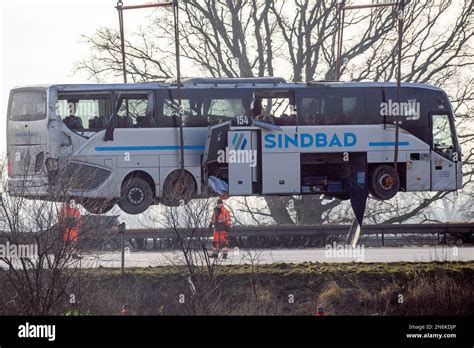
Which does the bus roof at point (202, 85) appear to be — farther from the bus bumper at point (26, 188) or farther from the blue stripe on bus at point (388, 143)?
the bus bumper at point (26, 188)

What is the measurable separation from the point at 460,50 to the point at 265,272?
17.6 meters

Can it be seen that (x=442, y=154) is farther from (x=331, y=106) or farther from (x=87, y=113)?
(x=87, y=113)

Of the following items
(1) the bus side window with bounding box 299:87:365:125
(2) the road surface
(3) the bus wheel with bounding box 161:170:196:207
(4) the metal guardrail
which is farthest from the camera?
(4) the metal guardrail

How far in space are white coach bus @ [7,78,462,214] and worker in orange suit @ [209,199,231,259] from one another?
49.3 inches

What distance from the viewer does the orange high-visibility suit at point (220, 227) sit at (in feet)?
84.4

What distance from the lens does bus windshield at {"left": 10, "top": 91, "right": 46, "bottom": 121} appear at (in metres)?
28.7

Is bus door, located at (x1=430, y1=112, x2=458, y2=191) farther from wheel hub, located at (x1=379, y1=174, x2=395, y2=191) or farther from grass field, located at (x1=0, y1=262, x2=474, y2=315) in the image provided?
grass field, located at (x1=0, y1=262, x2=474, y2=315)

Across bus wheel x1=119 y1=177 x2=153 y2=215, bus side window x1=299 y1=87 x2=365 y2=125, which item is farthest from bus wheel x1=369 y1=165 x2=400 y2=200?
bus wheel x1=119 y1=177 x2=153 y2=215

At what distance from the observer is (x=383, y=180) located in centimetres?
2916

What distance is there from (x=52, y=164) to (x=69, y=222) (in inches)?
170

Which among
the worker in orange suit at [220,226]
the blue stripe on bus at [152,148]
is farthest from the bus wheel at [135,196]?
the worker in orange suit at [220,226]

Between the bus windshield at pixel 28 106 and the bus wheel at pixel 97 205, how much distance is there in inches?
106

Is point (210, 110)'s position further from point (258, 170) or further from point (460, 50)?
point (460, 50)
